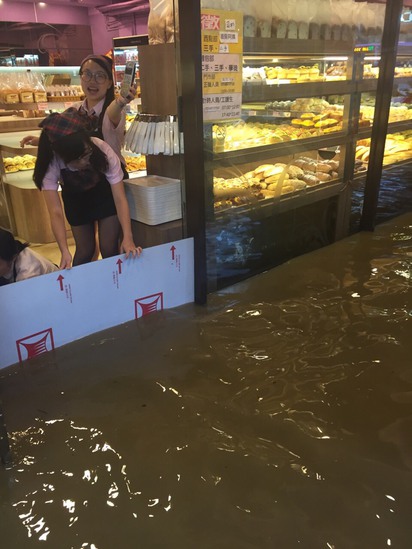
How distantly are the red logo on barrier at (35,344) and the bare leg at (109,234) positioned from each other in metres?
0.63

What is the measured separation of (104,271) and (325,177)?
7.66ft

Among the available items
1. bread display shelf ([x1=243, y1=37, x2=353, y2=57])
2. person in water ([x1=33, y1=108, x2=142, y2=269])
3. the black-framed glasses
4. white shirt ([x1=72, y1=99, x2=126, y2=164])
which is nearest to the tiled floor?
person in water ([x1=33, y1=108, x2=142, y2=269])

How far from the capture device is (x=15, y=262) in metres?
2.38

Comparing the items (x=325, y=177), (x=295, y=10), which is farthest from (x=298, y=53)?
(x=325, y=177)

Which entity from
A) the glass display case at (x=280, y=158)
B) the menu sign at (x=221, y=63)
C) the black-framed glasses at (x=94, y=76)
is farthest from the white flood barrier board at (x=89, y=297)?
the black-framed glasses at (x=94, y=76)

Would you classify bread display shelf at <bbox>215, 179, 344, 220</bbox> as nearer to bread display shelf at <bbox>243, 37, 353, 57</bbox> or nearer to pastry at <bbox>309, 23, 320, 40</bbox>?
bread display shelf at <bbox>243, 37, 353, 57</bbox>

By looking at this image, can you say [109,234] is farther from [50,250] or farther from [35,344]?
[50,250]

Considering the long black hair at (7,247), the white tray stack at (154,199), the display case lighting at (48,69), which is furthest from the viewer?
the display case lighting at (48,69)

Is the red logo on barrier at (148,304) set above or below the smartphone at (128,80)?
below

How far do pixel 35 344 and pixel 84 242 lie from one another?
702mm

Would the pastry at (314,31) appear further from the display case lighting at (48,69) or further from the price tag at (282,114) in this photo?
the display case lighting at (48,69)

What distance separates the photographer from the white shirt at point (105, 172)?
2.50 meters

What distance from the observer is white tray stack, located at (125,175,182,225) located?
110 inches

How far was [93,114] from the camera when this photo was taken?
271cm
